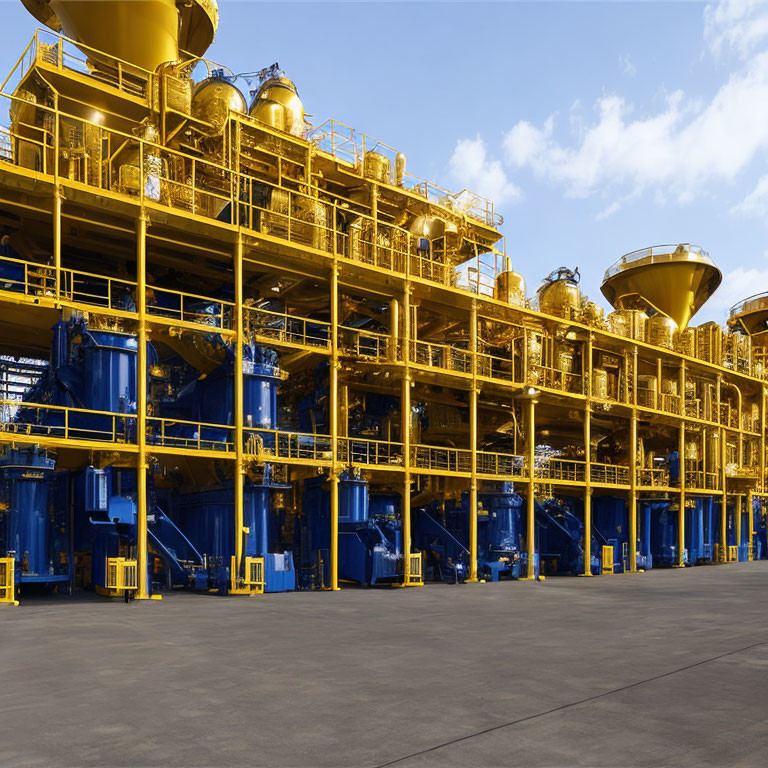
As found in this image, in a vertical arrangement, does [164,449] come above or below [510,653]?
above

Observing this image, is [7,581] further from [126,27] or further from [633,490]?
[633,490]

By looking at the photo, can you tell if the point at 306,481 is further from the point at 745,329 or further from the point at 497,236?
the point at 745,329

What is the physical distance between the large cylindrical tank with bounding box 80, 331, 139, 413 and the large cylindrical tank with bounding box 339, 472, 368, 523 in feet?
24.5

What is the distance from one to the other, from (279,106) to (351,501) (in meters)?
15.3

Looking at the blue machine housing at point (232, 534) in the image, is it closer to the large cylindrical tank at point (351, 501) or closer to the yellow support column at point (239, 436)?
the yellow support column at point (239, 436)

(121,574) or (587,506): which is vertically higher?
(587,506)

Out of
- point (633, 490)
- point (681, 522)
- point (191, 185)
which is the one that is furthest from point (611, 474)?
point (191, 185)

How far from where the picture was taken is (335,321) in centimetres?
2670

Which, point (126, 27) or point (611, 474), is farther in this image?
point (611, 474)

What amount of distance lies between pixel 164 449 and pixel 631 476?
25.4 m

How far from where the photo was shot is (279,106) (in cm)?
2902

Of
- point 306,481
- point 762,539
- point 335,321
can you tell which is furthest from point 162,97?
point 762,539

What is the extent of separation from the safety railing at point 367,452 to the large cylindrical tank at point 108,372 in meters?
7.54

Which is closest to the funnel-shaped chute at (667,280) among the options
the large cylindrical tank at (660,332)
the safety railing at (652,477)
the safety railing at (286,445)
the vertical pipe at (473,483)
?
the large cylindrical tank at (660,332)
